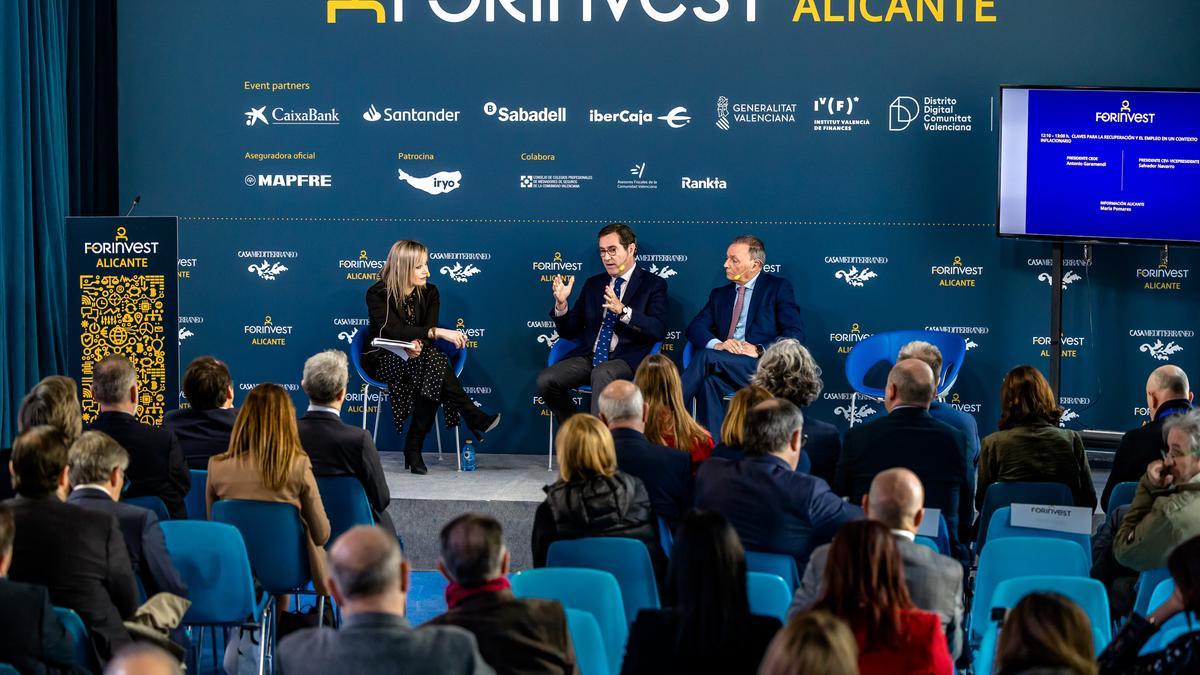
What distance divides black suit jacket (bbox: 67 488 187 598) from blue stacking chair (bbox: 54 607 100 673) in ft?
1.32

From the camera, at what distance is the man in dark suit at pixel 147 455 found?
15.1 feet

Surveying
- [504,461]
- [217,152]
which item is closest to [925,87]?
[504,461]

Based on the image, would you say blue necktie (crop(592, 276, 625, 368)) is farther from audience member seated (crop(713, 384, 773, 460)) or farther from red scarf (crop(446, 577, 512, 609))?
red scarf (crop(446, 577, 512, 609))

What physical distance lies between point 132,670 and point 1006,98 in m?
6.22

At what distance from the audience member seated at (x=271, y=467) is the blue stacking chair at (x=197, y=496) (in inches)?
17.3

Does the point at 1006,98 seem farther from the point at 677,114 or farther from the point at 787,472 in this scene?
the point at 787,472

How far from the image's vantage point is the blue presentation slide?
715 centimetres

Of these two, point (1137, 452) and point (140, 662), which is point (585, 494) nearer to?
point (140, 662)

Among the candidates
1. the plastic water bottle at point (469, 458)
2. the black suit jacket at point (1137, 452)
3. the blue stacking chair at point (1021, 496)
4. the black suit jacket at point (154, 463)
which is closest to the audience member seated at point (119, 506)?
the black suit jacket at point (154, 463)

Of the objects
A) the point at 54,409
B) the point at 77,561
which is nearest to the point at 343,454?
the point at 54,409

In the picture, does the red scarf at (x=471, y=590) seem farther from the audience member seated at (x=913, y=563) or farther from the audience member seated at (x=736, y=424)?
the audience member seated at (x=736, y=424)

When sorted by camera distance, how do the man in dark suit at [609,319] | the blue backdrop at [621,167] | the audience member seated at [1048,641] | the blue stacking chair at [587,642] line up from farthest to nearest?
the blue backdrop at [621,167], the man in dark suit at [609,319], the blue stacking chair at [587,642], the audience member seated at [1048,641]

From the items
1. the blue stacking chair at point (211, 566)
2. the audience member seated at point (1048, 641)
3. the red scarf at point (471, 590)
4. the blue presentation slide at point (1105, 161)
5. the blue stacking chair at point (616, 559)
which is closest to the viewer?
the audience member seated at point (1048, 641)

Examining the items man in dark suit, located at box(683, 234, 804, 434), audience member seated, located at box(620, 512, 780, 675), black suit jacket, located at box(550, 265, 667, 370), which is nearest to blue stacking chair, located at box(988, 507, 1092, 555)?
audience member seated, located at box(620, 512, 780, 675)
